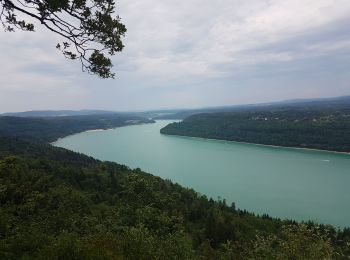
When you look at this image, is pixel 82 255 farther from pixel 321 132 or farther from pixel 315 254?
pixel 321 132

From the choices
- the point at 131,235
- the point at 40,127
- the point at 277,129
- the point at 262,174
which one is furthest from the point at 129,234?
the point at 40,127

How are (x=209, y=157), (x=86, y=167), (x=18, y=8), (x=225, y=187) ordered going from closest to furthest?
(x=18, y=8)
(x=225, y=187)
(x=86, y=167)
(x=209, y=157)

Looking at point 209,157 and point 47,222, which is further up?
point 47,222

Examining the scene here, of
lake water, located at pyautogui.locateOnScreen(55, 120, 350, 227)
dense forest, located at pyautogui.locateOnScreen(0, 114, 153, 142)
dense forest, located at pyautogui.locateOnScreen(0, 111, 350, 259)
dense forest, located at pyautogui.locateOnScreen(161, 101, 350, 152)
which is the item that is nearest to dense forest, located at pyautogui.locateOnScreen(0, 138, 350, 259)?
dense forest, located at pyautogui.locateOnScreen(0, 111, 350, 259)

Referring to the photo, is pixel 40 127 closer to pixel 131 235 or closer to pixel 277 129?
pixel 277 129

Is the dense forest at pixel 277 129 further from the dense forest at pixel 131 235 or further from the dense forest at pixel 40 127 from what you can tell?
the dense forest at pixel 131 235

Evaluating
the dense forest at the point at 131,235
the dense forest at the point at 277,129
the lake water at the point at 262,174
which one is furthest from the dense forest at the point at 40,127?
the dense forest at the point at 131,235

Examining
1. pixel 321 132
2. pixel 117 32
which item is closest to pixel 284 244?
pixel 117 32
